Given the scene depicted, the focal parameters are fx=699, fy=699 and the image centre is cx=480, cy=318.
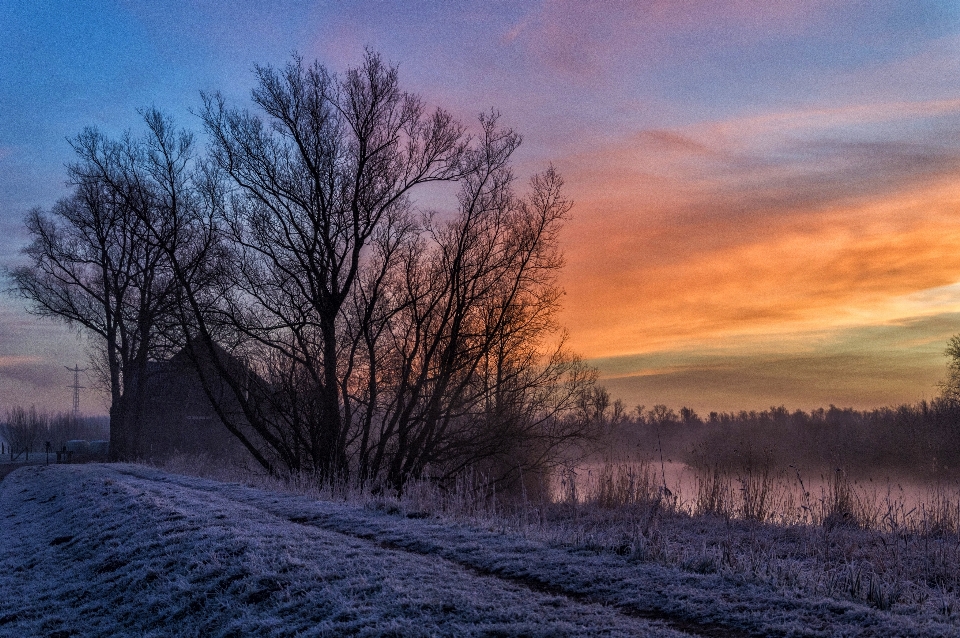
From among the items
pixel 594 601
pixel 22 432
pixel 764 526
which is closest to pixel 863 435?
pixel 764 526

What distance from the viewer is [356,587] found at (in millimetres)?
6344

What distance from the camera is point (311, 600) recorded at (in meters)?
6.28

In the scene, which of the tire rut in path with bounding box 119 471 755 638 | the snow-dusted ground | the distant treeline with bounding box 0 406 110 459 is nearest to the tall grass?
the snow-dusted ground

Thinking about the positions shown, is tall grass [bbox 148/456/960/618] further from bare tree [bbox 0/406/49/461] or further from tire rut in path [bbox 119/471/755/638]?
bare tree [bbox 0/406/49/461]

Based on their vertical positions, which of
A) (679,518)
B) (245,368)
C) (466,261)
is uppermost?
(466,261)

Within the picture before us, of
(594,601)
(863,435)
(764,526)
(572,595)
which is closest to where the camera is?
(594,601)

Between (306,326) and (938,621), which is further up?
(306,326)

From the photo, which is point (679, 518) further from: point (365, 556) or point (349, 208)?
point (349, 208)

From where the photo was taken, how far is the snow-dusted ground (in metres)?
5.20

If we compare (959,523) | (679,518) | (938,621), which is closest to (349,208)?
(679,518)

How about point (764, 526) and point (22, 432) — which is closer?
point (764, 526)

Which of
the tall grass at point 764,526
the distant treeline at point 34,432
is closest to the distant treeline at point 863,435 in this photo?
the tall grass at point 764,526

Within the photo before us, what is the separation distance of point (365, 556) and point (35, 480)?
2161cm

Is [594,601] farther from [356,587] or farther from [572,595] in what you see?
[356,587]
